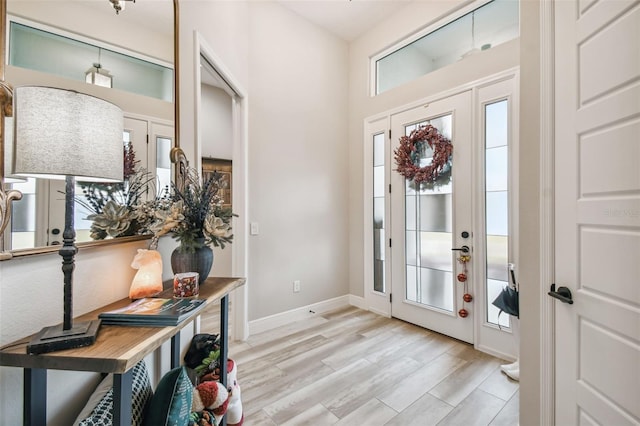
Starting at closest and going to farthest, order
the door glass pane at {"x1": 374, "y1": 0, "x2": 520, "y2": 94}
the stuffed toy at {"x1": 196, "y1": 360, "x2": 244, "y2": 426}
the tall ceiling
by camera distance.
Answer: the stuffed toy at {"x1": 196, "y1": 360, "x2": 244, "y2": 426} → the door glass pane at {"x1": 374, "y1": 0, "x2": 520, "y2": 94} → the tall ceiling

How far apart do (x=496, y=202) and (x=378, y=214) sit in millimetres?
1285

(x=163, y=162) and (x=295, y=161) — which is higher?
(x=295, y=161)

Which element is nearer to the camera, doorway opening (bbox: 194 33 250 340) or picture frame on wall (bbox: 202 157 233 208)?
doorway opening (bbox: 194 33 250 340)

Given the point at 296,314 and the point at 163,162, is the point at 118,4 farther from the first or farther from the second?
the point at 296,314

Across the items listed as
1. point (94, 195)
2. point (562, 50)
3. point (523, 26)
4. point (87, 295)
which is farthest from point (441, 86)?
point (87, 295)

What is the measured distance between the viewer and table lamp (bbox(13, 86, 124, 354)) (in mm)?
679

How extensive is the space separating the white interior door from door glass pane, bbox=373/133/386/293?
19 cm

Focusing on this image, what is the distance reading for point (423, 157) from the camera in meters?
2.82

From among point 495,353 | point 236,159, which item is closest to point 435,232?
point 495,353

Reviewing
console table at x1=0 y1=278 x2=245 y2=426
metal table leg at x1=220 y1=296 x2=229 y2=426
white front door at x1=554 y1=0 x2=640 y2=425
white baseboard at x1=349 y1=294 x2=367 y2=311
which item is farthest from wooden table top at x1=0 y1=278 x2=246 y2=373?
white baseboard at x1=349 y1=294 x2=367 y2=311

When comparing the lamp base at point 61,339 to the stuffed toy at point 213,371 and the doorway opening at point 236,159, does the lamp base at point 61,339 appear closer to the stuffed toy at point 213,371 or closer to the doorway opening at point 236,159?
the stuffed toy at point 213,371

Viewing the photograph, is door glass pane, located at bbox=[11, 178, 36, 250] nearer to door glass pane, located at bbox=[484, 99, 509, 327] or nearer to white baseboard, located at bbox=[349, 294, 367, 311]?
door glass pane, located at bbox=[484, 99, 509, 327]

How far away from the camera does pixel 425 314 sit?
9.30ft

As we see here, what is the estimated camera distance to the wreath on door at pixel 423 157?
2.64 m
